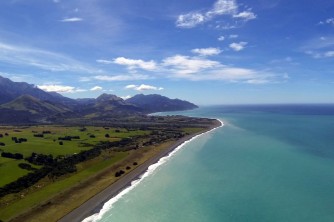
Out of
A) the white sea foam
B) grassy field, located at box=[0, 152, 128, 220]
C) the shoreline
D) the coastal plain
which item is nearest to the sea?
the white sea foam

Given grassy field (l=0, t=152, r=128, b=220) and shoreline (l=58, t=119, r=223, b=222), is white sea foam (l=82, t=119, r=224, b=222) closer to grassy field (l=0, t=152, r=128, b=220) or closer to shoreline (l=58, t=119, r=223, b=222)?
shoreline (l=58, t=119, r=223, b=222)

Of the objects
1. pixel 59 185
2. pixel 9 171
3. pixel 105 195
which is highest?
pixel 9 171

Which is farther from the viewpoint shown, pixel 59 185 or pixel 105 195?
pixel 59 185

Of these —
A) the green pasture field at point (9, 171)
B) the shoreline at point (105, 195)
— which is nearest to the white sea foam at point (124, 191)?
the shoreline at point (105, 195)

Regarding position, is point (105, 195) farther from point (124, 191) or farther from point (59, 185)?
point (59, 185)

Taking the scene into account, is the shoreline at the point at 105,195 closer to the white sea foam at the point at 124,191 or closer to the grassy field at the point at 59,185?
the white sea foam at the point at 124,191

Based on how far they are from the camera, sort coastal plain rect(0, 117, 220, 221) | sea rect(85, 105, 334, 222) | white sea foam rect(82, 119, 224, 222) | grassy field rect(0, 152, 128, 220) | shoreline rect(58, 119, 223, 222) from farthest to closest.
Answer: grassy field rect(0, 152, 128, 220)
coastal plain rect(0, 117, 220, 221)
sea rect(85, 105, 334, 222)
shoreline rect(58, 119, 223, 222)
white sea foam rect(82, 119, 224, 222)

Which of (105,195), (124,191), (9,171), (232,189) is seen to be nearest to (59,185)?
(105,195)

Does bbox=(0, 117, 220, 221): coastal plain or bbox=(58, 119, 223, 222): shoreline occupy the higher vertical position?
bbox=(0, 117, 220, 221): coastal plain

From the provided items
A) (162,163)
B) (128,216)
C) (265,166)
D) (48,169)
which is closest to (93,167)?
(48,169)

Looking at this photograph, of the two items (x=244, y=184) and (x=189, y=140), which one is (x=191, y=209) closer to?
(x=244, y=184)

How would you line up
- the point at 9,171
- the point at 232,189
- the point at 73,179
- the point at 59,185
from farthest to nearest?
the point at 9,171
the point at 73,179
the point at 59,185
the point at 232,189
